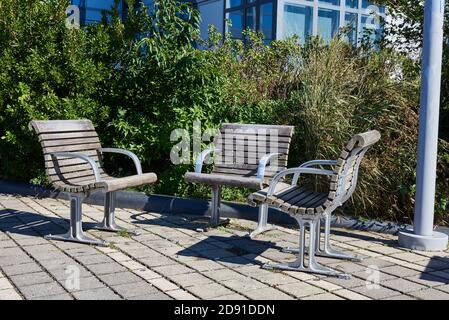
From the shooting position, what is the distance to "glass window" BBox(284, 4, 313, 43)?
1636 centimetres

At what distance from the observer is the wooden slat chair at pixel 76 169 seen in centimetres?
489

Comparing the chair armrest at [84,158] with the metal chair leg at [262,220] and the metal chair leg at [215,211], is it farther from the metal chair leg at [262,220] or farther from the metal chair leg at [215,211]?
the metal chair leg at [262,220]

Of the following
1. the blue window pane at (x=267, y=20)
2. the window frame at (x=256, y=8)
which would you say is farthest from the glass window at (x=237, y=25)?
the blue window pane at (x=267, y=20)

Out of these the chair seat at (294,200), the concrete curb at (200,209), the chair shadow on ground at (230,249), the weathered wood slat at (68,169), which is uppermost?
the weathered wood slat at (68,169)

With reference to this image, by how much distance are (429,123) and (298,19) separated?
12.3m

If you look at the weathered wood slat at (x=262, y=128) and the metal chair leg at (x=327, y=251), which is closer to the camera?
the metal chair leg at (x=327, y=251)

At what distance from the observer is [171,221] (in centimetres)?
598

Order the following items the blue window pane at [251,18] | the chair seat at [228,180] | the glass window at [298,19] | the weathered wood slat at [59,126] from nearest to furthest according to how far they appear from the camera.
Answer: the weathered wood slat at [59,126] < the chair seat at [228,180] < the glass window at [298,19] < the blue window pane at [251,18]

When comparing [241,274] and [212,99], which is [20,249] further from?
[212,99]

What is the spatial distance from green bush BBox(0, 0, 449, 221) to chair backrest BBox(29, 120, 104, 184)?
5.03 feet

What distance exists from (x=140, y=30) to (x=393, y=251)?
4.66 m

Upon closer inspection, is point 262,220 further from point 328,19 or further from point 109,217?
point 328,19

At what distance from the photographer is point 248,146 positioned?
5.96 meters

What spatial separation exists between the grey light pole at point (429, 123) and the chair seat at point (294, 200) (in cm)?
104
